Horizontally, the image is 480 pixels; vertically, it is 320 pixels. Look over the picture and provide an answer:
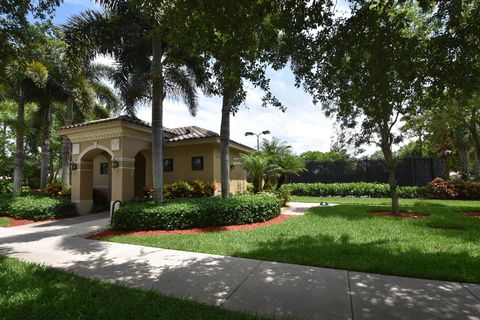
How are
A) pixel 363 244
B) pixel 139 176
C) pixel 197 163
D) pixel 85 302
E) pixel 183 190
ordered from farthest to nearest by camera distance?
1. pixel 139 176
2. pixel 197 163
3. pixel 183 190
4. pixel 363 244
5. pixel 85 302

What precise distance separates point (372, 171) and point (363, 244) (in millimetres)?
20257

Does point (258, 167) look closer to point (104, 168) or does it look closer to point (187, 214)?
point (187, 214)

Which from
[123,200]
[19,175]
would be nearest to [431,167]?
[123,200]

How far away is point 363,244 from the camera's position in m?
7.34

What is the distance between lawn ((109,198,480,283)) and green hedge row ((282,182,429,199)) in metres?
11.4

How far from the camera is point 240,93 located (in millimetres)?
6238

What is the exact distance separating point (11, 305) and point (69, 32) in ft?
35.3

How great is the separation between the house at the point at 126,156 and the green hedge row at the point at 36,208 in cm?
63

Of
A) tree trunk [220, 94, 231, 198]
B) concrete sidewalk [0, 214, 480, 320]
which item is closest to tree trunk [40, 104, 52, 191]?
tree trunk [220, 94, 231, 198]

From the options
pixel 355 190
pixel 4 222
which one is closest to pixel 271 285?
pixel 4 222

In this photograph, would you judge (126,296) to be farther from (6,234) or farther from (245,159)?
(245,159)

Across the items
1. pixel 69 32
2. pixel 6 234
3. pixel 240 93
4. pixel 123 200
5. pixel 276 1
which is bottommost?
pixel 6 234

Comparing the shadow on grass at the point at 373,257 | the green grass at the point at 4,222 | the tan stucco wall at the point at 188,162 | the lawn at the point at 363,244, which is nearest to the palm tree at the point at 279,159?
the tan stucco wall at the point at 188,162

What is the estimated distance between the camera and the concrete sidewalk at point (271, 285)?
395cm
